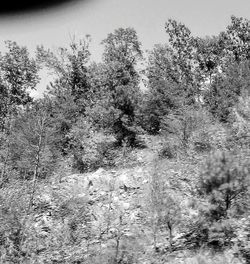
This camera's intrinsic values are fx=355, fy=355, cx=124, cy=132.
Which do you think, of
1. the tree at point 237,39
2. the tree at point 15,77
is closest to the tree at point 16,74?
the tree at point 15,77

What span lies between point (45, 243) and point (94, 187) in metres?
4.98

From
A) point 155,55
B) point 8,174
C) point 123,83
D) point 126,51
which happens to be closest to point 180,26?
point 155,55

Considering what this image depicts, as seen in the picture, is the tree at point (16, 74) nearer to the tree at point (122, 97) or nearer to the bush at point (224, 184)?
the tree at point (122, 97)

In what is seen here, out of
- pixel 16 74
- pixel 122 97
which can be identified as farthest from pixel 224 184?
pixel 16 74

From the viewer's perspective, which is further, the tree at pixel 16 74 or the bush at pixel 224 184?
the tree at pixel 16 74

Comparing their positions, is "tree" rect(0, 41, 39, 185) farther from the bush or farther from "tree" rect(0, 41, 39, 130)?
the bush

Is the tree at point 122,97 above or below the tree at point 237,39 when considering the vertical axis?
below

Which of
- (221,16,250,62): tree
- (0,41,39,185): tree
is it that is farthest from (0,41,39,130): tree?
(221,16,250,62): tree

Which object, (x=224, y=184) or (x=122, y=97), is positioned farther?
(x=122, y=97)

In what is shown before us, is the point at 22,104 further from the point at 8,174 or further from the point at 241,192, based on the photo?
the point at 241,192

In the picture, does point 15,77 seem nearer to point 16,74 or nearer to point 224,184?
point 16,74

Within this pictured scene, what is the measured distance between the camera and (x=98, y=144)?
103ft

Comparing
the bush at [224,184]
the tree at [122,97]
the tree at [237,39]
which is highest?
the tree at [237,39]

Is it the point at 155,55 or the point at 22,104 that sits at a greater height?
the point at 155,55
